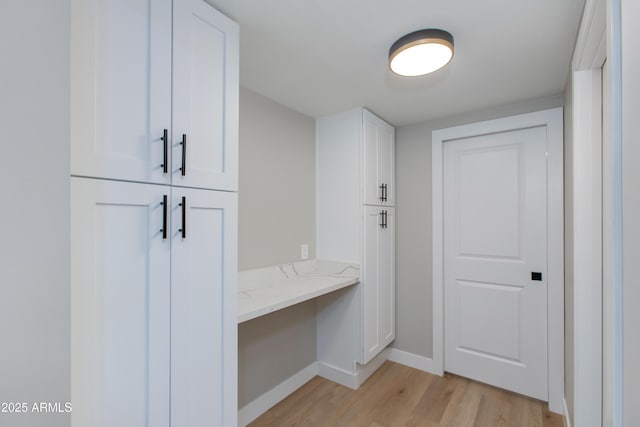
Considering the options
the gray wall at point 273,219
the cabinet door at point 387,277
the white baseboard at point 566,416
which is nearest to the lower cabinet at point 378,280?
the cabinet door at point 387,277

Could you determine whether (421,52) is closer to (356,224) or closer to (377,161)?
(377,161)

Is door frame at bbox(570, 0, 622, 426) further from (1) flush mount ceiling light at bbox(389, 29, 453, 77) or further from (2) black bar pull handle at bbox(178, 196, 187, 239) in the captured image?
(2) black bar pull handle at bbox(178, 196, 187, 239)

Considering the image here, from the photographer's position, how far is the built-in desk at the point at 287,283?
1.63 m

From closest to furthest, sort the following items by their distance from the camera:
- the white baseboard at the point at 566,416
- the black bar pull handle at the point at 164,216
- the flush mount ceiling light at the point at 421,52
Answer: the black bar pull handle at the point at 164,216 → the flush mount ceiling light at the point at 421,52 → the white baseboard at the point at 566,416

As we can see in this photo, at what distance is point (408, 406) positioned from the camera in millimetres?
2146

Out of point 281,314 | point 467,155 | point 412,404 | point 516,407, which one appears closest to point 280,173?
point 281,314

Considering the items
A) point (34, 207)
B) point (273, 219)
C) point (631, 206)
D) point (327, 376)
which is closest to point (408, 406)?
point (327, 376)

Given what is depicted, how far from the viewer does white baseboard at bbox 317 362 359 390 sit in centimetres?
237

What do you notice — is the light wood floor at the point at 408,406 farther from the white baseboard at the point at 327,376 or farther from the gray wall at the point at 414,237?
the gray wall at the point at 414,237

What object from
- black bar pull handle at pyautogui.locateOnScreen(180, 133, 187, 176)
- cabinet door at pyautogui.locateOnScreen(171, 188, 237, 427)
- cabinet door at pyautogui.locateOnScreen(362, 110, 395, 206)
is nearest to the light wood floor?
cabinet door at pyautogui.locateOnScreen(171, 188, 237, 427)

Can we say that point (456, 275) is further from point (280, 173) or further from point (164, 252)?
point (164, 252)

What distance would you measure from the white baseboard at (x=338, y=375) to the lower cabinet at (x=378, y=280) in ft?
0.62

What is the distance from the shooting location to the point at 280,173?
7.47 feet

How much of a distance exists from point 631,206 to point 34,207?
129 centimetres
